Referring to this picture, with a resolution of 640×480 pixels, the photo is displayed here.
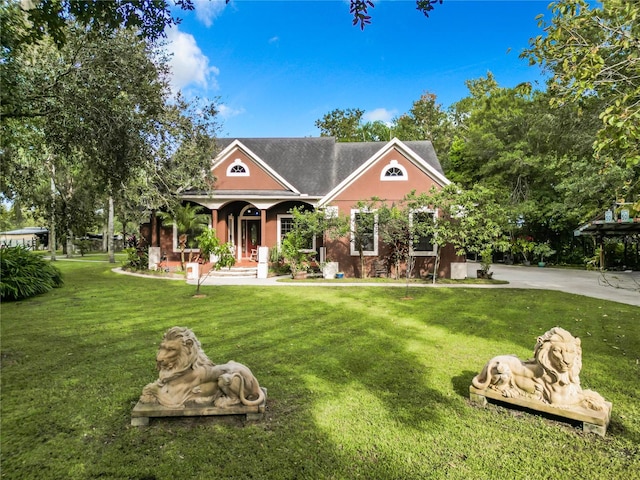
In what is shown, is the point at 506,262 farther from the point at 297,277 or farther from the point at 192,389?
the point at 192,389

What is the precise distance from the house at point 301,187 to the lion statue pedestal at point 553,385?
13.0 metres

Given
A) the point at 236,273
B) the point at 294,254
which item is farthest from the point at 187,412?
the point at 236,273

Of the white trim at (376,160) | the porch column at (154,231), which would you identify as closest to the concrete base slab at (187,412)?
the white trim at (376,160)

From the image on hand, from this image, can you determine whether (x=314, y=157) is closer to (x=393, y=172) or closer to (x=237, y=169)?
(x=237, y=169)

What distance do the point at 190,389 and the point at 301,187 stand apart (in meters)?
16.8

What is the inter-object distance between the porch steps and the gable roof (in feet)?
16.8

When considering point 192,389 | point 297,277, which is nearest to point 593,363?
point 192,389

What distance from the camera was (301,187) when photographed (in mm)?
19969

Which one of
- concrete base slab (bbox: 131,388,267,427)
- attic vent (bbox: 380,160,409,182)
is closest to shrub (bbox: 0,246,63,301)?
concrete base slab (bbox: 131,388,267,427)

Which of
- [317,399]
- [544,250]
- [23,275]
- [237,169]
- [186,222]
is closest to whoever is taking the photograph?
[317,399]

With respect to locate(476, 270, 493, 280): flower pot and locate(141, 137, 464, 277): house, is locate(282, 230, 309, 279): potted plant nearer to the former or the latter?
locate(141, 137, 464, 277): house

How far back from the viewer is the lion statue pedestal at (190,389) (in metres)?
3.68

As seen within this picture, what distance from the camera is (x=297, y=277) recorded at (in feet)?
55.7

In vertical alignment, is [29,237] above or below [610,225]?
below
